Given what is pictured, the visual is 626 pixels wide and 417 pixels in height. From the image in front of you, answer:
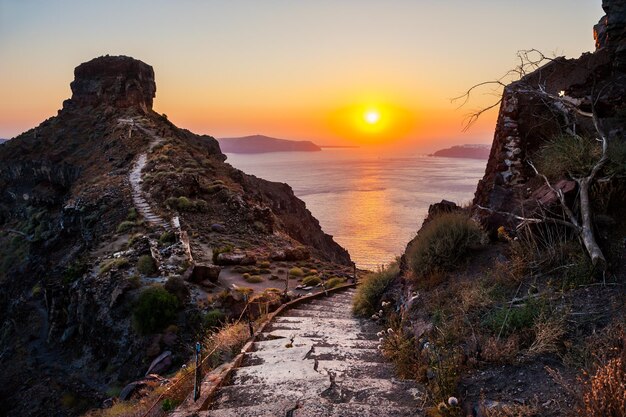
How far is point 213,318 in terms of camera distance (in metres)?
14.4

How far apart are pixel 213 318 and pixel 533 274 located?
1029 cm

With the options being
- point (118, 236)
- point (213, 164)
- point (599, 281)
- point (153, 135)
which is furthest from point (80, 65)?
point (599, 281)

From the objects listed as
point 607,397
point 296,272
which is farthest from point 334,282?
→ point 607,397

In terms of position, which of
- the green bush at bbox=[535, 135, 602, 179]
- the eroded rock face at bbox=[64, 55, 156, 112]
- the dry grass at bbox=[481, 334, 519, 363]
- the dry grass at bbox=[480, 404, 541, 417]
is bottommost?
the dry grass at bbox=[480, 404, 541, 417]

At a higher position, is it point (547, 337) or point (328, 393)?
point (547, 337)

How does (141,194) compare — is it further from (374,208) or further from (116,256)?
(374,208)

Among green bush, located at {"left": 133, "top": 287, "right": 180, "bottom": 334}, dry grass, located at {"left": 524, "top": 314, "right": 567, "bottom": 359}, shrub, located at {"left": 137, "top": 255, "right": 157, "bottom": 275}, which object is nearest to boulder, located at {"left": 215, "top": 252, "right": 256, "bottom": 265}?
shrub, located at {"left": 137, "top": 255, "right": 157, "bottom": 275}

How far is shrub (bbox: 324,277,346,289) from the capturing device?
18.6 m

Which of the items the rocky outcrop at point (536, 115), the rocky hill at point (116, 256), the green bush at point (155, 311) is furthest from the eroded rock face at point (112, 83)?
the rocky outcrop at point (536, 115)

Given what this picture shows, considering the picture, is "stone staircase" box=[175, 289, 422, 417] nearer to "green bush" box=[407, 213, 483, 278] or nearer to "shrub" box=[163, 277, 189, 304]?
"green bush" box=[407, 213, 483, 278]

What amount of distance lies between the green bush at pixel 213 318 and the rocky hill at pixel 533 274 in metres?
5.05

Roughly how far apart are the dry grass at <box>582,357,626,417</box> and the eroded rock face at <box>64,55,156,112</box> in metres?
65.8

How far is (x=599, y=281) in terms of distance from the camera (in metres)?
6.50

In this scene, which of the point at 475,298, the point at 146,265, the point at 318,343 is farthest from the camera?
the point at 146,265
